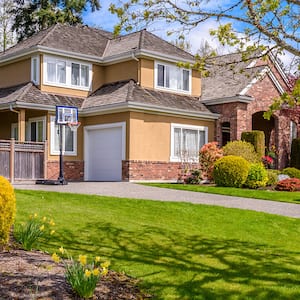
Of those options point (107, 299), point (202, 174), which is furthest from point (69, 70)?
point (107, 299)

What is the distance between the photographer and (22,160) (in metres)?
20.1

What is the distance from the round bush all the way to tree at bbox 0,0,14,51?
27.0m

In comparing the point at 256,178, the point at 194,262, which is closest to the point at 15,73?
the point at 256,178

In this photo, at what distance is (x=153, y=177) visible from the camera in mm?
22594

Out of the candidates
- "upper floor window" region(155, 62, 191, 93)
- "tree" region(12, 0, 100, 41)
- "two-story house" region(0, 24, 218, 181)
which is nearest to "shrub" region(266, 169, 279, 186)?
"two-story house" region(0, 24, 218, 181)

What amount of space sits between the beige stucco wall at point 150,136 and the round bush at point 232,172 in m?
3.97

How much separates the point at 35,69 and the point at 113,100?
4.38 meters

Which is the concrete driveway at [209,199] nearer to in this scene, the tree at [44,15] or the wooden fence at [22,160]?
the wooden fence at [22,160]

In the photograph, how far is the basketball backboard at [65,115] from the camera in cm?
2005

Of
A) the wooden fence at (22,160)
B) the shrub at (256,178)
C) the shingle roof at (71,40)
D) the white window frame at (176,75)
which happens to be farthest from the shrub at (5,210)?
the white window frame at (176,75)

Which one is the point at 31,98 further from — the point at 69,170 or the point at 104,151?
the point at 104,151

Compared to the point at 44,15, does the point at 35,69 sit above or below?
below

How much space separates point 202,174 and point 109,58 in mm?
7917

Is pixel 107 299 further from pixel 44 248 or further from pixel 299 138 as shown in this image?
pixel 299 138
